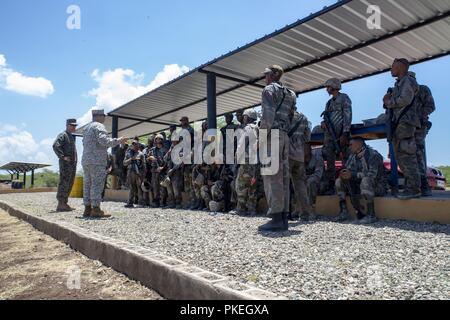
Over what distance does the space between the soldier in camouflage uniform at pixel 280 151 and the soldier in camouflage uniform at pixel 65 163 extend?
5.35m

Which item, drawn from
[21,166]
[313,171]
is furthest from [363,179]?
[21,166]

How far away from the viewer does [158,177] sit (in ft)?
27.9

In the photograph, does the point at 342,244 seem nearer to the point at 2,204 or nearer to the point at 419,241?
the point at 419,241

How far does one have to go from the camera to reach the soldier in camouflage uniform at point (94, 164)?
6.02 meters

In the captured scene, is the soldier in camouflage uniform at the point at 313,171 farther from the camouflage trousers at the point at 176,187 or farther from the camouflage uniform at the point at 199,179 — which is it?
the camouflage trousers at the point at 176,187

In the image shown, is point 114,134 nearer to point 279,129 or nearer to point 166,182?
point 166,182

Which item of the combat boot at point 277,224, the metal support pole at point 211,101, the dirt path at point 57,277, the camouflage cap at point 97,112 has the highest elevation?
the metal support pole at point 211,101

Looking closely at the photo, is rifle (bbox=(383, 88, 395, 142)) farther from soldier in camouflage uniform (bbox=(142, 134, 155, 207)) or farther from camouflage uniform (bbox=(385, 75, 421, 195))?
soldier in camouflage uniform (bbox=(142, 134, 155, 207))

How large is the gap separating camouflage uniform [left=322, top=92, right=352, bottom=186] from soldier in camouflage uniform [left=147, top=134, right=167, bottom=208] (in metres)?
4.31

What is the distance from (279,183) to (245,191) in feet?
6.80

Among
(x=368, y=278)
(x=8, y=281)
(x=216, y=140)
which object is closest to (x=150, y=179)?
(x=216, y=140)

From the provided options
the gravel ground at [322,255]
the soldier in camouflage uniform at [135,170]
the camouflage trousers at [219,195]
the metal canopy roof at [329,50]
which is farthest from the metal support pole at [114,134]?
the gravel ground at [322,255]

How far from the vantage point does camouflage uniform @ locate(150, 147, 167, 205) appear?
8.40 m

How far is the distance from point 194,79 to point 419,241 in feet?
22.0
